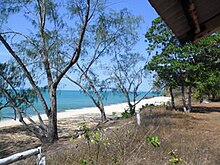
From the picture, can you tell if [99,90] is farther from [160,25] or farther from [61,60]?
[160,25]

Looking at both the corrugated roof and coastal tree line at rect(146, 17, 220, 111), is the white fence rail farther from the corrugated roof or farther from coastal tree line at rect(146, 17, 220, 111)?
coastal tree line at rect(146, 17, 220, 111)

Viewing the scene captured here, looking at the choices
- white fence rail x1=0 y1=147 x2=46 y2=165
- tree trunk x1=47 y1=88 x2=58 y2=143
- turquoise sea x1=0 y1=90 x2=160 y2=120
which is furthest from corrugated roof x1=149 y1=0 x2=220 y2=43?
turquoise sea x1=0 y1=90 x2=160 y2=120

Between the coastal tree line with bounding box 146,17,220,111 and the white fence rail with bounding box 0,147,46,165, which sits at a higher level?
the coastal tree line with bounding box 146,17,220,111

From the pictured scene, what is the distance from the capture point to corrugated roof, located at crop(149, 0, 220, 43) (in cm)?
241

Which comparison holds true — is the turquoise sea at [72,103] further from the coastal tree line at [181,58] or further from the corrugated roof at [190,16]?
the corrugated roof at [190,16]

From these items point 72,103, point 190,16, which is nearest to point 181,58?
point 190,16

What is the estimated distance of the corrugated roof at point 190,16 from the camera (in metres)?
2.41

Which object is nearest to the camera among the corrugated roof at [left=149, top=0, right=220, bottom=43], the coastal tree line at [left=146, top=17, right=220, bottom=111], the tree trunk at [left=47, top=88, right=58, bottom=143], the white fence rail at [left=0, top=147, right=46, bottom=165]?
the corrugated roof at [left=149, top=0, right=220, bottom=43]

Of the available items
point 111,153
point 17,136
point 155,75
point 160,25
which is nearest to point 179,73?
point 155,75

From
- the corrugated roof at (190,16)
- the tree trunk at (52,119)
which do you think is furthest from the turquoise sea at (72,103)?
the corrugated roof at (190,16)

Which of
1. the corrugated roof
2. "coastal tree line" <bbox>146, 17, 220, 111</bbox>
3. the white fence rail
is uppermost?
"coastal tree line" <bbox>146, 17, 220, 111</bbox>

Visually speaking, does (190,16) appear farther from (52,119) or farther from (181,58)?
(181,58)

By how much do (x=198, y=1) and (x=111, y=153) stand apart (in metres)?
2.94

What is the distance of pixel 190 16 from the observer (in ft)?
9.07
